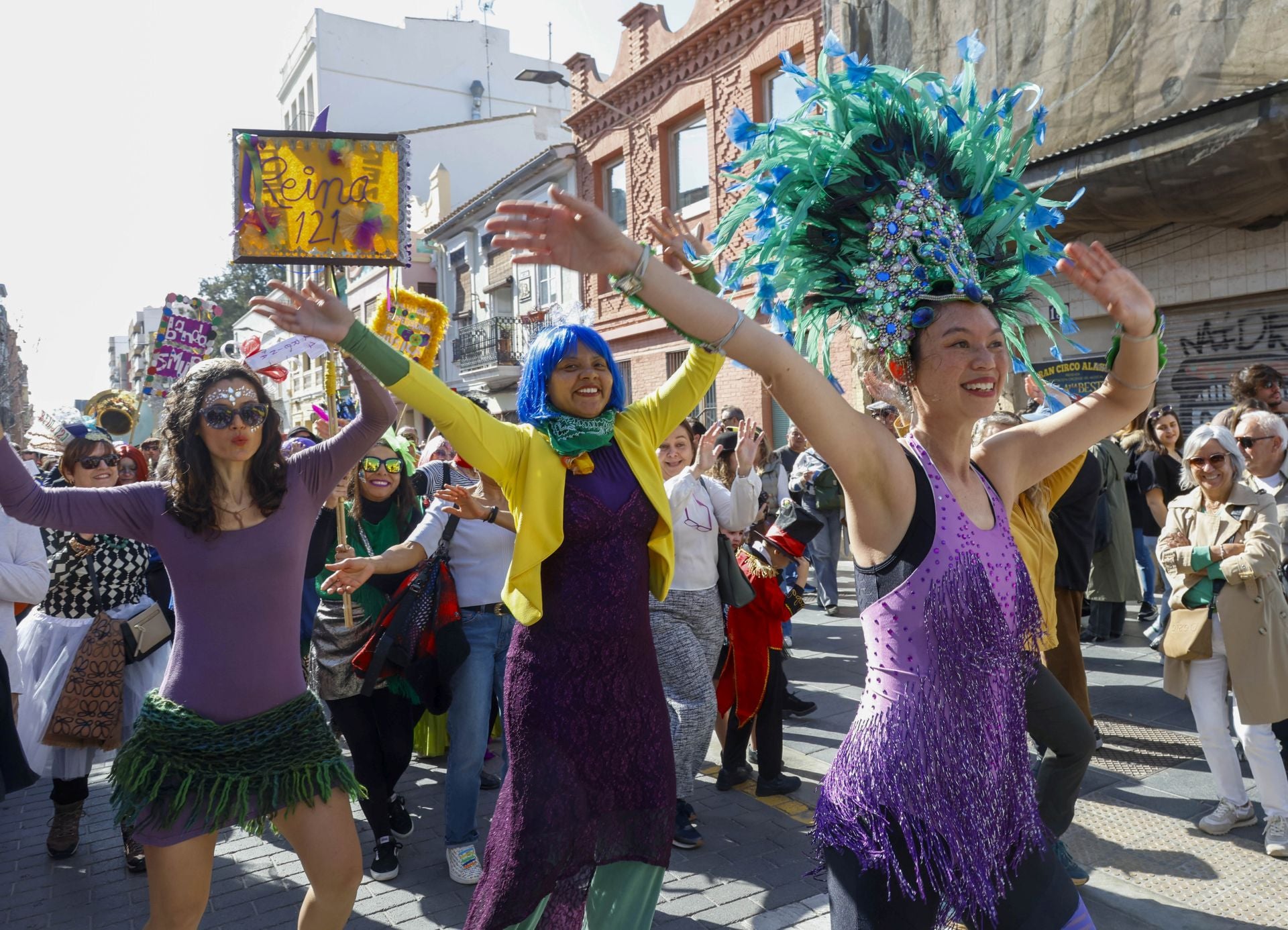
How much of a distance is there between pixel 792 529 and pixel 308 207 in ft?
10.3

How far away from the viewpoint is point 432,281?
29.8m

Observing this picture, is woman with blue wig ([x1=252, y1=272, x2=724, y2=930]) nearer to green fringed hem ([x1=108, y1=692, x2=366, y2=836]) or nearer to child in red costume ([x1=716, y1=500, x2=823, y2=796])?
green fringed hem ([x1=108, y1=692, x2=366, y2=836])

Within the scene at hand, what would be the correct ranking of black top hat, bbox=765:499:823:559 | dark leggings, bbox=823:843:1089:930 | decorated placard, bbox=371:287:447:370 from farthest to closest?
decorated placard, bbox=371:287:447:370 < black top hat, bbox=765:499:823:559 < dark leggings, bbox=823:843:1089:930

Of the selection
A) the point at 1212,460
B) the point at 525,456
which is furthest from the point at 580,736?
the point at 1212,460

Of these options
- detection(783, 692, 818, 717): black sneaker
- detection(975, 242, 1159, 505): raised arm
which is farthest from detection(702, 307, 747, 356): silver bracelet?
detection(783, 692, 818, 717): black sneaker

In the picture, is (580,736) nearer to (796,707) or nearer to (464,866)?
(464,866)

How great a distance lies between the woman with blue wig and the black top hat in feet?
7.96

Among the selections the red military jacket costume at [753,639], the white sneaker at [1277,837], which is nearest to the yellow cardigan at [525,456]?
the red military jacket costume at [753,639]

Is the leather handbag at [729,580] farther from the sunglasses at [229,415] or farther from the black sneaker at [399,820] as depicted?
the sunglasses at [229,415]

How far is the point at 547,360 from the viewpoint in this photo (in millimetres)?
3119

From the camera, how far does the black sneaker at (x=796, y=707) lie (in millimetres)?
6422

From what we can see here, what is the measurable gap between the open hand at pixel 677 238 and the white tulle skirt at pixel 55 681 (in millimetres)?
3474

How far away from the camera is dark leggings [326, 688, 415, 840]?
14.4 ft

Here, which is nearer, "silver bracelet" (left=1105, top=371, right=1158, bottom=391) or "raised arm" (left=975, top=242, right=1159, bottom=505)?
"raised arm" (left=975, top=242, right=1159, bottom=505)
